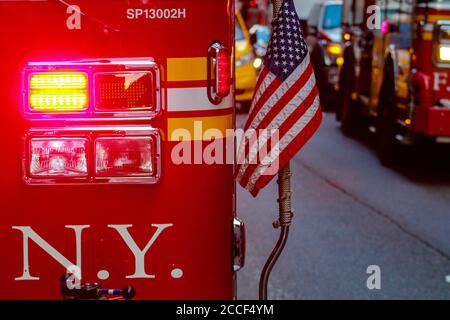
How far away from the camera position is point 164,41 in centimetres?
344

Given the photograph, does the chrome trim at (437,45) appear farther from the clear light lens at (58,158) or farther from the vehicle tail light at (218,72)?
the clear light lens at (58,158)

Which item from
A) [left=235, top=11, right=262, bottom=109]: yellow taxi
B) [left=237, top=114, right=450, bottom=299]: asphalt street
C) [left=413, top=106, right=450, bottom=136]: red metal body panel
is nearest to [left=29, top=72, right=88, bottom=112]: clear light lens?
[left=237, top=114, right=450, bottom=299]: asphalt street

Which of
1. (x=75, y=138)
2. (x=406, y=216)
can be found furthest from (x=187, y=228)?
(x=406, y=216)

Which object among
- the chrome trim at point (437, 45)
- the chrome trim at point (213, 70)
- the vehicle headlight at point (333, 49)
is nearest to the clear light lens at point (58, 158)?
the chrome trim at point (213, 70)

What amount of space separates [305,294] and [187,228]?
108 inches

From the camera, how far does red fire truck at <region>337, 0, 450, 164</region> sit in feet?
31.7

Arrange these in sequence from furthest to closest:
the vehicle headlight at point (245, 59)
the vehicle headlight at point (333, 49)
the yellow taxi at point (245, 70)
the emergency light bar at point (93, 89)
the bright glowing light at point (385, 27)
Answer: the vehicle headlight at point (333, 49) < the vehicle headlight at point (245, 59) < the yellow taxi at point (245, 70) < the bright glowing light at point (385, 27) < the emergency light bar at point (93, 89)

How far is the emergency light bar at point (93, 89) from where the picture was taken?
3.42 meters

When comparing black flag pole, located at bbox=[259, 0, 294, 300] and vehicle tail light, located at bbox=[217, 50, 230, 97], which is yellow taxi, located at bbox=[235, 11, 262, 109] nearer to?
black flag pole, located at bbox=[259, 0, 294, 300]

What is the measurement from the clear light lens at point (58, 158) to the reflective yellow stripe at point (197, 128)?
32 cm

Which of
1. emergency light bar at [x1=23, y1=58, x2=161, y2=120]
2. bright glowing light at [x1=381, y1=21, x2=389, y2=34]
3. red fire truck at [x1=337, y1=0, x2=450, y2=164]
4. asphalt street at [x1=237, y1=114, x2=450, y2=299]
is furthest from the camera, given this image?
bright glowing light at [x1=381, y1=21, x2=389, y2=34]

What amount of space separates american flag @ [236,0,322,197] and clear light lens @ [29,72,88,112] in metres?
0.71

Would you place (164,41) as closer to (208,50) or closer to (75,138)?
(208,50)
